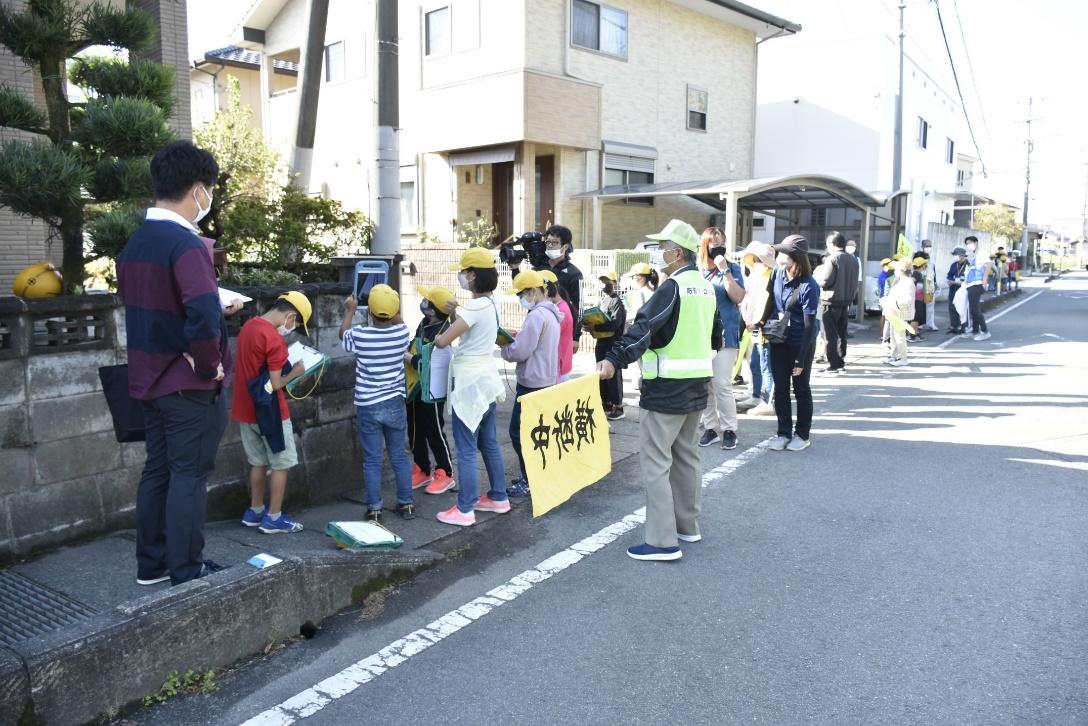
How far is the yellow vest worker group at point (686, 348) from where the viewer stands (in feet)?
16.1

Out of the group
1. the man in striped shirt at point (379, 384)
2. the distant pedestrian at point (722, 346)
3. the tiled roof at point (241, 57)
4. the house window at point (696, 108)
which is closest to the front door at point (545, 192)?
the house window at point (696, 108)

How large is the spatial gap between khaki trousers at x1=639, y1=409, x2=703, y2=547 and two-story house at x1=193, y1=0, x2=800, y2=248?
44.5 ft

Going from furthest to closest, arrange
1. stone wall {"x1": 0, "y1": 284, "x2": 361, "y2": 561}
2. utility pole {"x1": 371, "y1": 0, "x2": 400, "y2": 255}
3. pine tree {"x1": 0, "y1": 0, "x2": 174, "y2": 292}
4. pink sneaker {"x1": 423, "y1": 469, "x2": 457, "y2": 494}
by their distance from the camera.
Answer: utility pole {"x1": 371, "y1": 0, "x2": 400, "y2": 255}
pink sneaker {"x1": 423, "y1": 469, "x2": 457, "y2": 494}
pine tree {"x1": 0, "y1": 0, "x2": 174, "y2": 292}
stone wall {"x1": 0, "y1": 284, "x2": 361, "y2": 561}

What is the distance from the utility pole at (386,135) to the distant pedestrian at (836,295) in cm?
684

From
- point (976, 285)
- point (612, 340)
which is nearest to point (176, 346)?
point (612, 340)

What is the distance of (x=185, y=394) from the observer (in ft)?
12.4

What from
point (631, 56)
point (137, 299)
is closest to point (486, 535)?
point (137, 299)

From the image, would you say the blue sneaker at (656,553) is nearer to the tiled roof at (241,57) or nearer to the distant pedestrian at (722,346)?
the distant pedestrian at (722,346)

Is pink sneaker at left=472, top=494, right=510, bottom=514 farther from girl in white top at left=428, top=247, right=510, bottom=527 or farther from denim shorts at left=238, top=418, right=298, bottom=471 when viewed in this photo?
denim shorts at left=238, top=418, right=298, bottom=471

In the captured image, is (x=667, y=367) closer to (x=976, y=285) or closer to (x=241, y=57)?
(x=976, y=285)

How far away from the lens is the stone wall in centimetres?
432

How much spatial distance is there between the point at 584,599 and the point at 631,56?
18509 mm

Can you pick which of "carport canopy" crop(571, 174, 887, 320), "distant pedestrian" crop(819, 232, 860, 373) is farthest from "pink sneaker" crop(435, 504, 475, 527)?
"carport canopy" crop(571, 174, 887, 320)

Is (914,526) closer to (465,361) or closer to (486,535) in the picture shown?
(486,535)
